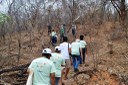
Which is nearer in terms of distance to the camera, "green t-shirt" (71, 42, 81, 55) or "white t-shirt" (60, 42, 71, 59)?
"white t-shirt" (60, 42, 71, 59)

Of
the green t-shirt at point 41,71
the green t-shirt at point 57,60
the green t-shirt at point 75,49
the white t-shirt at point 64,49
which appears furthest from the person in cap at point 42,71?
the green t-shirt at point 75,49

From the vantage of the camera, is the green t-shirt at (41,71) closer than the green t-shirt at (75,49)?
Yes

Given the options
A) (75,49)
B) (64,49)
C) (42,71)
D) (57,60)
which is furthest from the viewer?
(75,49)

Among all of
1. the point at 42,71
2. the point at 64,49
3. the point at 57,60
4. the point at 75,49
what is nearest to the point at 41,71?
the point at 42,71

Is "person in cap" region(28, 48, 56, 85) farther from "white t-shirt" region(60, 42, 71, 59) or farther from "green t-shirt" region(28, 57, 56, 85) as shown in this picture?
"white t-shirt" region(60, 42, 71, 59)

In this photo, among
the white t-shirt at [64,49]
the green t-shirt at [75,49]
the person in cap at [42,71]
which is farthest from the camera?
the green t-shirt at [75,49]

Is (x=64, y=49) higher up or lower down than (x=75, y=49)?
higher up

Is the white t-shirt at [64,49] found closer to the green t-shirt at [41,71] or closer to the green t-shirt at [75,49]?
the green t-shirt at [75,49]

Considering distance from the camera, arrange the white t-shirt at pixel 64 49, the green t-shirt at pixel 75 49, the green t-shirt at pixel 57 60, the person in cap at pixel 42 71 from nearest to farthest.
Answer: the person in cap at pixel 42 71 → the green t-shirt at pixel 57 60 → the white t-shirt at pixel 64 49 → the green t-shirt at pixel 75 49

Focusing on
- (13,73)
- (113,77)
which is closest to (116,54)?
(113,77)

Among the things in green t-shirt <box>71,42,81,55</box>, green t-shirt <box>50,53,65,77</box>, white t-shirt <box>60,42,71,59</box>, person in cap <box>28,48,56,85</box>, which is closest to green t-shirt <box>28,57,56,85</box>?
person in cap <box>28,48,56,85</box>

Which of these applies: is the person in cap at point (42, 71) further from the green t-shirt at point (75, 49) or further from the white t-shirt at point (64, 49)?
the green t-shirt at point (75, 49)

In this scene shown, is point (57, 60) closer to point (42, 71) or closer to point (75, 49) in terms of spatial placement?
point (42, 71)

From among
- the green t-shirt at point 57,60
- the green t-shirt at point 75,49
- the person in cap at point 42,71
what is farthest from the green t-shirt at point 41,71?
the green t-shirt at point 75,49
